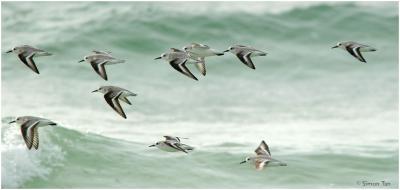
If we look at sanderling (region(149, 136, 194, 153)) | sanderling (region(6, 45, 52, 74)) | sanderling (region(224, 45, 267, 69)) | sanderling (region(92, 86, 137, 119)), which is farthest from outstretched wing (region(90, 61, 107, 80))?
sanderling (region(224, 45, 267, 69))

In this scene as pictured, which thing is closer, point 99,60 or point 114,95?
point 114,95

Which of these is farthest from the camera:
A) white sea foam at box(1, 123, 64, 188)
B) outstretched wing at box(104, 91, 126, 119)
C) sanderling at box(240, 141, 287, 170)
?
white sea foam at box(1, 123, 64, 188)

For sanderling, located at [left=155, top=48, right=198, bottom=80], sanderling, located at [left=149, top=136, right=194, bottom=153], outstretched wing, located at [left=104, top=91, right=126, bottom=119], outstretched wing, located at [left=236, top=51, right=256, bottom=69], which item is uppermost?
outstretched wing, located at [left=236, top=51, right=256, bottom=69]

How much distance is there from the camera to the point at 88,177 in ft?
40.5

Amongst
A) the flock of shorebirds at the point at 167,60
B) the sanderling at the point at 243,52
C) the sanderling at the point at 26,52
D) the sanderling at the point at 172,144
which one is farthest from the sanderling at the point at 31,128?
the sanderling at the point at 243,52

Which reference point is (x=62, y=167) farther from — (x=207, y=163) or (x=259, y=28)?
(x=259, y=28)

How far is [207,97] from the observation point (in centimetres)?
1861

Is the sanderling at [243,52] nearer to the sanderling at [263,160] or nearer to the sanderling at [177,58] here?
the sanderling at [177,58]

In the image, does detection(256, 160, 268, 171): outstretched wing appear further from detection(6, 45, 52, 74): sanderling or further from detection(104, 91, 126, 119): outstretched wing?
detection(6, 45, 52, 74): sanderling

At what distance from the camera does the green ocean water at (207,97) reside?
12.7 meters

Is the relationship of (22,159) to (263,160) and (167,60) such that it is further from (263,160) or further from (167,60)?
(263,160)

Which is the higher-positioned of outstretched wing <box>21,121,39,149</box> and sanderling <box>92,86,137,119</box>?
sanderling <box>92,86,137,119</box>

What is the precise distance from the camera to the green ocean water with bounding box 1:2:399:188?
12695 millimetres

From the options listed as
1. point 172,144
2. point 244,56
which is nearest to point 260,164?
point 172,144
